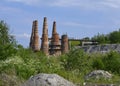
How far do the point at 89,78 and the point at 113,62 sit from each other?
8.50 metres

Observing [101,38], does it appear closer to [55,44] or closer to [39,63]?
[55,44]

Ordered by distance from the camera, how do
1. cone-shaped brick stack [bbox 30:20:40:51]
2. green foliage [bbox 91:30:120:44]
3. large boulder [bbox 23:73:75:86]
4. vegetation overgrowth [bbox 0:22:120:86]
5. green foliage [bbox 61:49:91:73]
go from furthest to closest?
1. green foliage [bbox 91:30:120:44]
2. cone-shaped brick stack [bbox 30:20:40:51]
3. green foliage [bbox 61:49:91:73]
4. vegetation overgrowth [bbox 0:22:120:86]
5. large boulder [bbox 23:73:75:86]

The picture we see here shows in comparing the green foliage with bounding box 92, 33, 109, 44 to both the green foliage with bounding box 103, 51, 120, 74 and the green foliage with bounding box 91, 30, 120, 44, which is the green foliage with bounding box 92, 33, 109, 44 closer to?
the green foliage with bounding box 91, 30, 120, 44

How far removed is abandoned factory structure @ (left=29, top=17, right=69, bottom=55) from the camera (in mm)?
54719

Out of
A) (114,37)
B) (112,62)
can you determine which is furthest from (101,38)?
(112,62)

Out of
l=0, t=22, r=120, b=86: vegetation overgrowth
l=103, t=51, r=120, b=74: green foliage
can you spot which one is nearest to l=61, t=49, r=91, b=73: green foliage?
l=0, t=22, r=120, b=86: vegetation overgrowth

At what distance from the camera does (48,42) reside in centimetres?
5706

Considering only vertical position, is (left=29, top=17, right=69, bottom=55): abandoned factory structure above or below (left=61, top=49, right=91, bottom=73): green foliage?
above

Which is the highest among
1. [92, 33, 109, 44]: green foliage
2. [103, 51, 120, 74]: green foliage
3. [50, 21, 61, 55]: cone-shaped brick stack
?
[92, 33, 109, 44]: green foliage

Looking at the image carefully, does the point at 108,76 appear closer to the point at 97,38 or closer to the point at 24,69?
the point at 24,69

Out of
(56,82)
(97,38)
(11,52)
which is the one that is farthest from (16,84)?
(97,38)

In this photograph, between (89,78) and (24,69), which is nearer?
(24,69)

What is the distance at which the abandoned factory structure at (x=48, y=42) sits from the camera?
54719mm

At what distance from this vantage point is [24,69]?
17.2 meters
